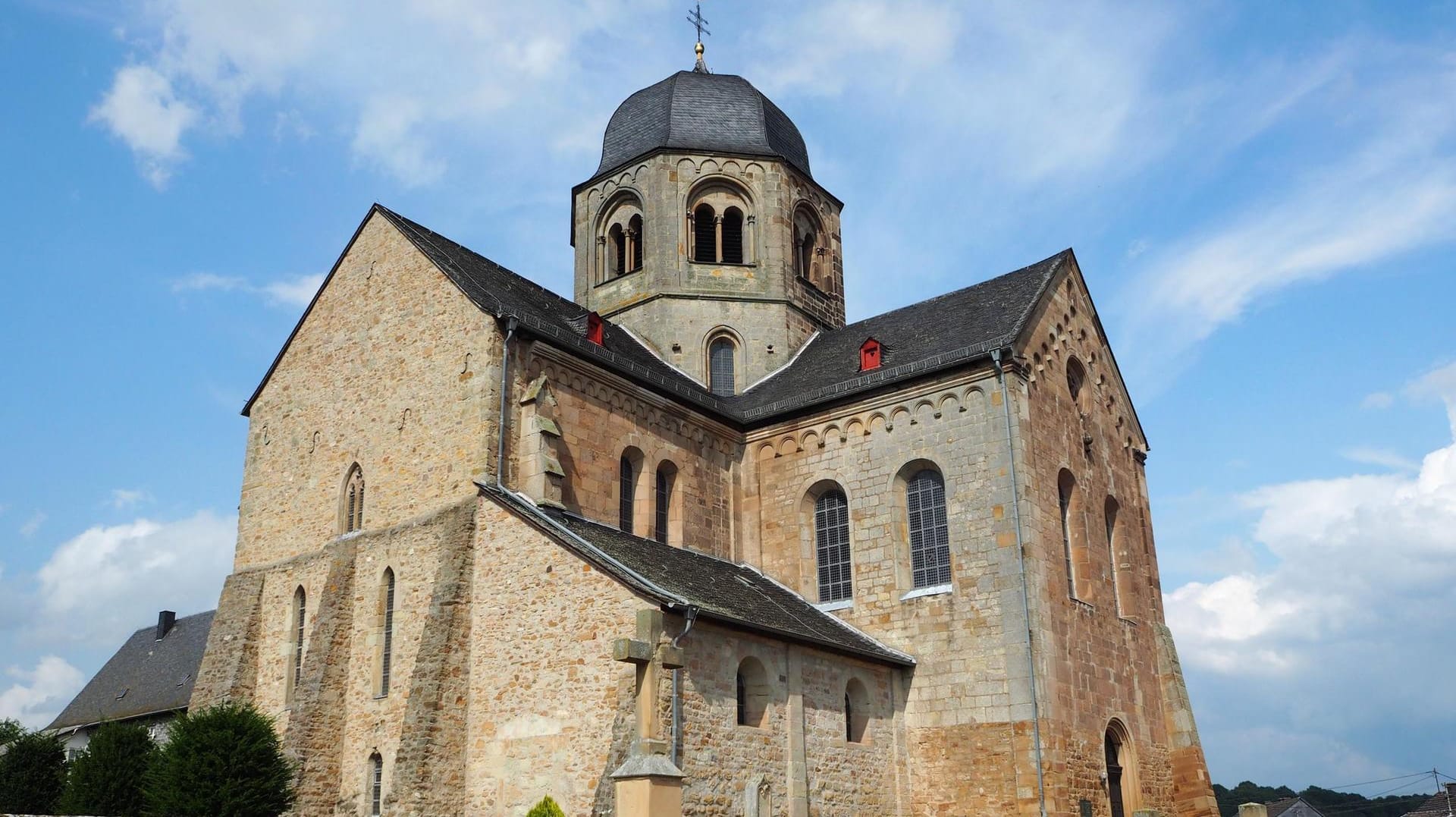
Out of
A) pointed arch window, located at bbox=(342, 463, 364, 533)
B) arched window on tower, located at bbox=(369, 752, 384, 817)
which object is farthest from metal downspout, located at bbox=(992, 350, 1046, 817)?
pointed arch window, located at bbox=(342, 463, 364, 533)

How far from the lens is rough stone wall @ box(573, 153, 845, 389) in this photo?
101 ft

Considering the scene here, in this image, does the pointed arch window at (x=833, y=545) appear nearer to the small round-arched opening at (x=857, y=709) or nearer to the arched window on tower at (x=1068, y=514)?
the small round-arched opening at (x=857, y=709)

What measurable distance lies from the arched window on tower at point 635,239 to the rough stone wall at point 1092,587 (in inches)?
434

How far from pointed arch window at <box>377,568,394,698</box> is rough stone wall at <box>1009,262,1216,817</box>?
1142 cm

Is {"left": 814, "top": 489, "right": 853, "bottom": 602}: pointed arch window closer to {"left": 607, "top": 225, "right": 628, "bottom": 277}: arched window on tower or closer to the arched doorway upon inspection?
the arched doorway

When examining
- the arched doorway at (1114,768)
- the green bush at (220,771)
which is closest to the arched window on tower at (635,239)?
the green bush at (220,771)

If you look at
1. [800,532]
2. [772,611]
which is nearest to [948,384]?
[800,532]

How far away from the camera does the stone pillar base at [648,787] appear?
662 inches

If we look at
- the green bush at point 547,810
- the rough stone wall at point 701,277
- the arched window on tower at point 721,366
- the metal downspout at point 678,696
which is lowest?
the green bush at point 547,810

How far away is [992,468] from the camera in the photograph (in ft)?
77.2

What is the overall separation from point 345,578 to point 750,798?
8797 mm

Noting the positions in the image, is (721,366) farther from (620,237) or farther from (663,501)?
(663,501)

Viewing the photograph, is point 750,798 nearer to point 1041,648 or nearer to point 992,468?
point 1041,648

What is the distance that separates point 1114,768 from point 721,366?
1300 centimetres
